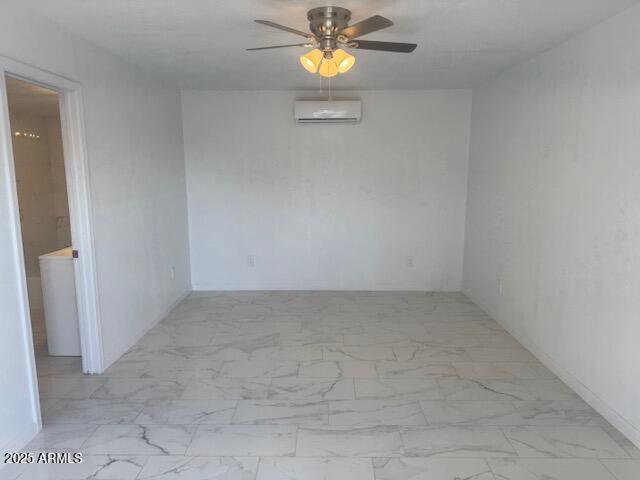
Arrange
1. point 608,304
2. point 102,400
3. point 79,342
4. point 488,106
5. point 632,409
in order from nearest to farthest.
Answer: point 632,409, point 608,304, point 102,400, point 79,342, point 488,106

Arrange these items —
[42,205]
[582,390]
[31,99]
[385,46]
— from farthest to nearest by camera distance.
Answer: [42,205] < [31,99] < [582,390] < [385,46]

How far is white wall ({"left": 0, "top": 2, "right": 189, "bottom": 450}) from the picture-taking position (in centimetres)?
217

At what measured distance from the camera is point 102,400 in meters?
2.71

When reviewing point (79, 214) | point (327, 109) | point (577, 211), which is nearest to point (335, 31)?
point (577, 211)

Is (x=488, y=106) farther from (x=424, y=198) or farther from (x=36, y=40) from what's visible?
(x=36, y=40)

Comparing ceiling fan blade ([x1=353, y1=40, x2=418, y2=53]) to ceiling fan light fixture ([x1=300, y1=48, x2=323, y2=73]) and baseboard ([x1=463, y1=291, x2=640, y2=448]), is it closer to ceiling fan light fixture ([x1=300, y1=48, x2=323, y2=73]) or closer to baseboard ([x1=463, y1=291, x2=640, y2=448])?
ceiling fan light fixture ([x1=300, y1=48, x2=323, y2=73])

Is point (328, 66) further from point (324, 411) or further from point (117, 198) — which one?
point (324, 411)

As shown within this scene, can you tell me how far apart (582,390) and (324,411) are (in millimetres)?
1669

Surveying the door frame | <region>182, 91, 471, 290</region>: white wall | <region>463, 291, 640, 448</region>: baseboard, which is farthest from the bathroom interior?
<region>463, 291, 640, 448</region>: baseboard

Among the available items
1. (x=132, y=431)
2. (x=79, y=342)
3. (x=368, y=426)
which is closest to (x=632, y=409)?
(x=368, y=426)

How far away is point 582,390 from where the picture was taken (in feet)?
8.95

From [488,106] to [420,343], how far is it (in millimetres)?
2511

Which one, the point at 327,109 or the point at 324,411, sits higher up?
the point at 327,109

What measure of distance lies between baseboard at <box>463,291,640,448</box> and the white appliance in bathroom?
3.60 m
